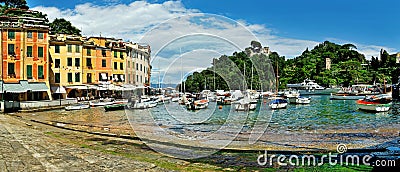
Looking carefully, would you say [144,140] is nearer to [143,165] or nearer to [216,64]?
[143,165]

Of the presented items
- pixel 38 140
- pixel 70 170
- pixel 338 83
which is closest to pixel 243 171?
pixel 70 170

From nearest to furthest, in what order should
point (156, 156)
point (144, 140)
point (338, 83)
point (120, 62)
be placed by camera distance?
point (156, 156)
point (144, 140)
point (120, 62)
point (338, 83)

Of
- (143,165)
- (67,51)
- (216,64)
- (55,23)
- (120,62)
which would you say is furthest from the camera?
(55,23)

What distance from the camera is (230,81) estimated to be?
1001cm

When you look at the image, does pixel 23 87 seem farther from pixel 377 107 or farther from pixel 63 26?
pixel 377 107

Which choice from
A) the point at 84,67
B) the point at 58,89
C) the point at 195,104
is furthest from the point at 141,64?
the point at 84,67

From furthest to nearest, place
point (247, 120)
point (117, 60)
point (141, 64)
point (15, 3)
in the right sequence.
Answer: point (15, 3) < point (117, 60) < point (247, 120) < point (141, 64)

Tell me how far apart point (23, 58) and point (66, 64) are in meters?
9.56

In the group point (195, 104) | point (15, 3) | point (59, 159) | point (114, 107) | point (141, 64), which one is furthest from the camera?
point (15, 3)

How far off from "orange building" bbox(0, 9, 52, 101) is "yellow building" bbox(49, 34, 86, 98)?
6160mm

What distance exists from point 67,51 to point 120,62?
29.4 feet

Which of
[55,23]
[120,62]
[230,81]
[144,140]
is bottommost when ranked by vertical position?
[144,140]

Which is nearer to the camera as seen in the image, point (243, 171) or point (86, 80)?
point (243, 171)

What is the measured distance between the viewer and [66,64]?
51.4 m
